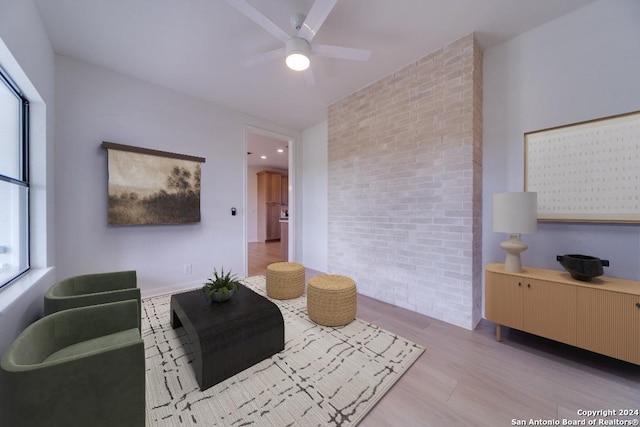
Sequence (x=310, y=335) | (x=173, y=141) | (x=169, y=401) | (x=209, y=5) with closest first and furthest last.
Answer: (x=169, y=401)
(x=209, y=5)
(x=310, y=335)
(x=173, y=141)

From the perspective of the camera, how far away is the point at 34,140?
194 centimetres

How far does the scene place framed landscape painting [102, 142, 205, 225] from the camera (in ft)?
8.70

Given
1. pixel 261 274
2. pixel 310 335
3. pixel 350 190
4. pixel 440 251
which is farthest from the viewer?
pixel 261 274

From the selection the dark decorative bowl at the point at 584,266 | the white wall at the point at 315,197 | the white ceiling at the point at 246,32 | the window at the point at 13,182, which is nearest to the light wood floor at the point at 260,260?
the white wall at the point at 315,197

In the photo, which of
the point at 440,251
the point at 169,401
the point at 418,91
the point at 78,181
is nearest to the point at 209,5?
the point at 418,91

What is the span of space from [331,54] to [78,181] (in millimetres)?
2959

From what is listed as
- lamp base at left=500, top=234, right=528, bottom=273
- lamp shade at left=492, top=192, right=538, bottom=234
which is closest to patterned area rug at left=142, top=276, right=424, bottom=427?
lamp base at left=500, top=234, right=528, bottom=273

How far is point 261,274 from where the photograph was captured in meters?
4.00

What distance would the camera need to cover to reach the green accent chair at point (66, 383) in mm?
833

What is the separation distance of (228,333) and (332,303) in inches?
38.3

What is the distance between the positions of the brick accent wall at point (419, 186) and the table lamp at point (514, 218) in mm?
255

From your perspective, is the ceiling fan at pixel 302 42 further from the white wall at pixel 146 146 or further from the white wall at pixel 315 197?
the white wall at pixel 315 197

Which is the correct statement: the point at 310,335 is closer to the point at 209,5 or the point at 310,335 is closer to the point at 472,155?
the point at 472,155

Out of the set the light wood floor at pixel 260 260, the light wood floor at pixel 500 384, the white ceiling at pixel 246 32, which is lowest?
the light wood floor at pixel 500 384
